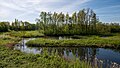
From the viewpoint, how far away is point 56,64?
13852 mm

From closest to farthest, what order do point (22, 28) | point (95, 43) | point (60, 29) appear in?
point (95, 43), point (60, 29), point (22, 28)

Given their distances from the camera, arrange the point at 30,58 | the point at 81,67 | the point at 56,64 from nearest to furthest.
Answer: the point at 81,67 → the point at 56,64 → the point at 30,58

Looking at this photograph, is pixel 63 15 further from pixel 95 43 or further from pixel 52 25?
pixel 95 43

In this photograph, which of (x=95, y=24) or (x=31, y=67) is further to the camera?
(x=95, y=24)

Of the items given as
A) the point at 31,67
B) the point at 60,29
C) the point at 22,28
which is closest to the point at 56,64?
the point at 31,67

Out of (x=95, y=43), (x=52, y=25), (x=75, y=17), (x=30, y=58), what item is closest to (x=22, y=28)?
(x=52, y=25)

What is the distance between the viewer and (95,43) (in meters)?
38.3

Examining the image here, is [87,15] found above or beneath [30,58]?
above

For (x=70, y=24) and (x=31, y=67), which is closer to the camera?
(x=31, y=67)

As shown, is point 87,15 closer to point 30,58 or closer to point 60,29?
point 60,29

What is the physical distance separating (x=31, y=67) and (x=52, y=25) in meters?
71.6

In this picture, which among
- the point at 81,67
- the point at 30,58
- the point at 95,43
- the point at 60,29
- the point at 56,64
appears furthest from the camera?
the point at 60,29

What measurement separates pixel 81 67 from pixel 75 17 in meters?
72.2

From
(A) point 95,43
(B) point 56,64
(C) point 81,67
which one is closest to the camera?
(C) point 81,67
